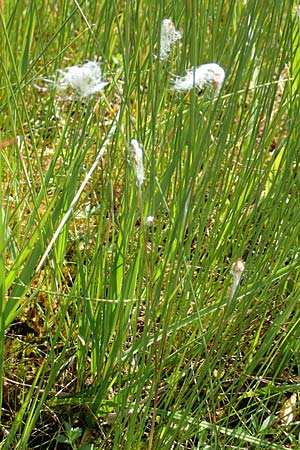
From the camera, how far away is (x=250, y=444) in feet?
3.37

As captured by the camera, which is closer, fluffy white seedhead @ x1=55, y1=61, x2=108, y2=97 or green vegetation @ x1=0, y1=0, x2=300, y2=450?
fluffy white seedhead @ x1=55, y1=61, x2=108, y2=97

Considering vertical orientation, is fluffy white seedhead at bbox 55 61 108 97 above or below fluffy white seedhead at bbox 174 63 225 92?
below

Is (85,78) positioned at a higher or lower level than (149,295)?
higher

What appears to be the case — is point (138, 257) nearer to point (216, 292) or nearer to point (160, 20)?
point (216, 292)

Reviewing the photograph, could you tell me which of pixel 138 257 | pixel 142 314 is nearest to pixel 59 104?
pixel 142 314

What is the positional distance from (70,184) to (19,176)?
0.37 m

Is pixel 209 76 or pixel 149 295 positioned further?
pixel 149 295

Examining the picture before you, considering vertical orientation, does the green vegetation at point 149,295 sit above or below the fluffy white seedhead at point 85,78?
below

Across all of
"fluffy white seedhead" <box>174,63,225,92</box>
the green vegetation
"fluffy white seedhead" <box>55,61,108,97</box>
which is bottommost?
the green vegetation

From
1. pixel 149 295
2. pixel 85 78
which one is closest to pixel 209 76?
pixel 85 78

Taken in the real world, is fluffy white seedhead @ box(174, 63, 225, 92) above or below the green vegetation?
above

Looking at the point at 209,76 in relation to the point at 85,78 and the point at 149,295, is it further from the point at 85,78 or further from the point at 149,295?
the point at 149,295

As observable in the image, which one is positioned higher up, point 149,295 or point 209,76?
point 209,76

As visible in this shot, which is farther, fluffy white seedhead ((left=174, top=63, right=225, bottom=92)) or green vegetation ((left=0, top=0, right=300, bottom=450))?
green vegetation ((left=0, top=0, right=300, bottom=450))
